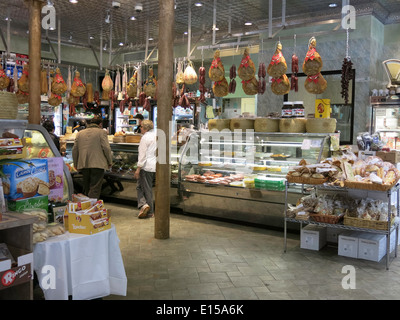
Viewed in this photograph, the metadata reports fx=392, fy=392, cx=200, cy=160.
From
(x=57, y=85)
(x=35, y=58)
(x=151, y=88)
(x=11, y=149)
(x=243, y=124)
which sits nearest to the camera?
(x=11, y=149)

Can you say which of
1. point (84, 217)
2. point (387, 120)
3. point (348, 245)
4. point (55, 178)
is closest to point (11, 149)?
point (55, 178)

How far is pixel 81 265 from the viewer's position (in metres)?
3.06

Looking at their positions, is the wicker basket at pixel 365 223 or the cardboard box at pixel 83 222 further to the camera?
the wicker basket at pixel 365 223

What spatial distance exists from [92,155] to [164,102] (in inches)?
85.0

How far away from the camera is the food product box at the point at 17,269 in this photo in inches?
100

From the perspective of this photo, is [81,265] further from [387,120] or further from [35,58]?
[387,120]

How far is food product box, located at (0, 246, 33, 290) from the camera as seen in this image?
100 inches

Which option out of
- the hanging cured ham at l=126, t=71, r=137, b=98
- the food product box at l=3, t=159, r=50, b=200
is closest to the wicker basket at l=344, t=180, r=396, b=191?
the food product box at l=3, t=159, r=50, b=200

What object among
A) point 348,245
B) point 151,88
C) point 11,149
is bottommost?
point 348,245

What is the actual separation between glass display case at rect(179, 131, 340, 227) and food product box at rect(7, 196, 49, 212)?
392 centimetres

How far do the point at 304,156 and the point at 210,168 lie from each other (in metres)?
1.76

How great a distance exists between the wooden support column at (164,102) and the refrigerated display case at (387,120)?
16.3 feet

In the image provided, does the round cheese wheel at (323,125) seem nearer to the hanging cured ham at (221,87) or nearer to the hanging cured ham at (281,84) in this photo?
the hanging cured ham at (281,84)

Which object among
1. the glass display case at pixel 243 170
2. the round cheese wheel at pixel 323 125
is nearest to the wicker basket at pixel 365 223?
the glass display case at pixel 243 170
